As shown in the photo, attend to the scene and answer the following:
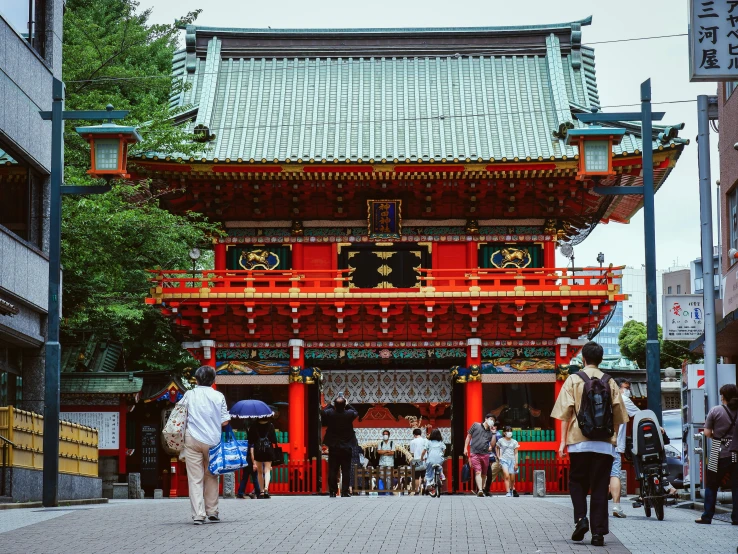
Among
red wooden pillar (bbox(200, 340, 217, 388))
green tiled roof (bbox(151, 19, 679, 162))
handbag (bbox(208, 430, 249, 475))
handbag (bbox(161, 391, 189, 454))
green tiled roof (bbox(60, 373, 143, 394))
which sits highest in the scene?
green tiled roof (bbox(151, 19, 679, 162))

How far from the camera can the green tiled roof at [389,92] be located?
31.5 meters

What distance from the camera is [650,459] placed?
640 inches

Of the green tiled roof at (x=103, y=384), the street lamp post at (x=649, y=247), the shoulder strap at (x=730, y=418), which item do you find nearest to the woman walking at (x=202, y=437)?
the shoulder strap at (x=730, y=418)

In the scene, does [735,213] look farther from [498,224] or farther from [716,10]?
[716,10]

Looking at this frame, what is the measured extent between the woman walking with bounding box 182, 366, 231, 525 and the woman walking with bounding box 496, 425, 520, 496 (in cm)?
1369

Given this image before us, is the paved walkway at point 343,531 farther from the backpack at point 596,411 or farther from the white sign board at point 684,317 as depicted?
the white sign board at point 684,317

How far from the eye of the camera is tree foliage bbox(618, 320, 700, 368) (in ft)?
181

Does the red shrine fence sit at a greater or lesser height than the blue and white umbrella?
lesser

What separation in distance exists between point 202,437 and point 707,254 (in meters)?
9.72

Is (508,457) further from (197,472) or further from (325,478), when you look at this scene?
(197,472)

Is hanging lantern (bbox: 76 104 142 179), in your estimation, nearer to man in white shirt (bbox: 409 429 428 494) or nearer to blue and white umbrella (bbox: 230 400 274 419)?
blue and white umbrella (bbox: 230 400 274 419)

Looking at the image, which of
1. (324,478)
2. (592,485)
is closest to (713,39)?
(592,485)

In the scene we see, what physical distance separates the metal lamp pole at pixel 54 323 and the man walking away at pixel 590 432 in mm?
8787

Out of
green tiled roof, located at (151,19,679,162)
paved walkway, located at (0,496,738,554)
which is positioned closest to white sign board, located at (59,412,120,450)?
green tiled roof, located at (151,19,679,162)
